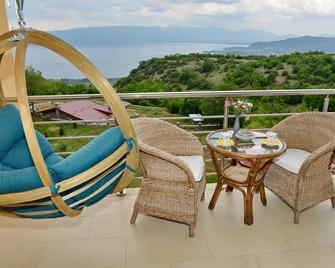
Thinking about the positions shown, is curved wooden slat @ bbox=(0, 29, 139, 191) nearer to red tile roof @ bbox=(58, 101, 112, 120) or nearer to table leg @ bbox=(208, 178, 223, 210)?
table leg @ bbox=(208, 178, 223, 210)

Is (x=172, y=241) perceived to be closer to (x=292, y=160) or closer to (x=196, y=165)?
(x=196, y=165)

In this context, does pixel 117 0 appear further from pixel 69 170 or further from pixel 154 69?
pixel 69 170

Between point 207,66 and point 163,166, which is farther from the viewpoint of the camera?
point 207,66

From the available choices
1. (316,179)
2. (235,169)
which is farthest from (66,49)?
(316,179)

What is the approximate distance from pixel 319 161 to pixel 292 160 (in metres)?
0.22

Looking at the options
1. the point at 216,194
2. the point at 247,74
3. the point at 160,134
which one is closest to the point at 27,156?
the point at 160,134

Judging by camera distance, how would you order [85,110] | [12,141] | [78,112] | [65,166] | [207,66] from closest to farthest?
[65,166] → [12,141] → [78,112] → [85,110] → [207,66]

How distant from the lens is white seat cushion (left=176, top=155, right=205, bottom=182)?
208cm

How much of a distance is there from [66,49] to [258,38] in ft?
13.6

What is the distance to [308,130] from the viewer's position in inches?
95.3

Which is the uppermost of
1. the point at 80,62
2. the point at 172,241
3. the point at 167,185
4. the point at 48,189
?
the point at 80,62

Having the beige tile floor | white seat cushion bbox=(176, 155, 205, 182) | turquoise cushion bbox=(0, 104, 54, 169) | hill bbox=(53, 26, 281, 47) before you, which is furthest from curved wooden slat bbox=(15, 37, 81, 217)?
hill bbox=(53, 26, 281, 47)

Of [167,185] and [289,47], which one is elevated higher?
[289,47]

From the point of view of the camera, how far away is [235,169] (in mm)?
2436
